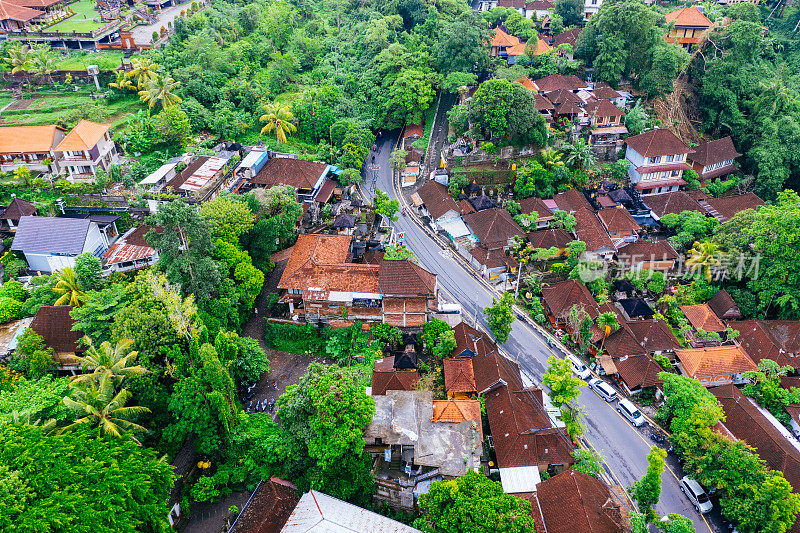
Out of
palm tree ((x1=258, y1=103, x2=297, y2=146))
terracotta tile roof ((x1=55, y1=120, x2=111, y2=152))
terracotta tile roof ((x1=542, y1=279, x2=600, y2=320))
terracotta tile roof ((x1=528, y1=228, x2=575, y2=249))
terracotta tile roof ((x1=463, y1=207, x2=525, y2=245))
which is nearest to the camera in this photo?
terracotta tile roof ((x1=542, y1=279, x2=600, y2=320))

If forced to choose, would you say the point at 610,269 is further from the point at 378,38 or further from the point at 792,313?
the point at 378,38

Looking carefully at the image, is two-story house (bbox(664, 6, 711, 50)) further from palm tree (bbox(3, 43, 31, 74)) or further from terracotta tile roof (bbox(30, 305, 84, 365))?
palm tree (bbox(3, 43, 31, 74))

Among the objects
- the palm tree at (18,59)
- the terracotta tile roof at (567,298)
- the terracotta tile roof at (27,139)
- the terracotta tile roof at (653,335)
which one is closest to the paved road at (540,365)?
the terracotta tile roof at (567,298)

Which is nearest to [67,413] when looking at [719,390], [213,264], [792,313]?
[213,264]

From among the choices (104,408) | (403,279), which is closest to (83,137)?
(104,408)

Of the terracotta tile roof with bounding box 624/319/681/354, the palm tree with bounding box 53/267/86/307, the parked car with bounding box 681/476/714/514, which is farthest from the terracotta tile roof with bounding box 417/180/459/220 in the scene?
the palm tree with bounding box 53/267/86/307

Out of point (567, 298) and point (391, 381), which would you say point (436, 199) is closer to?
point (567, 298)
